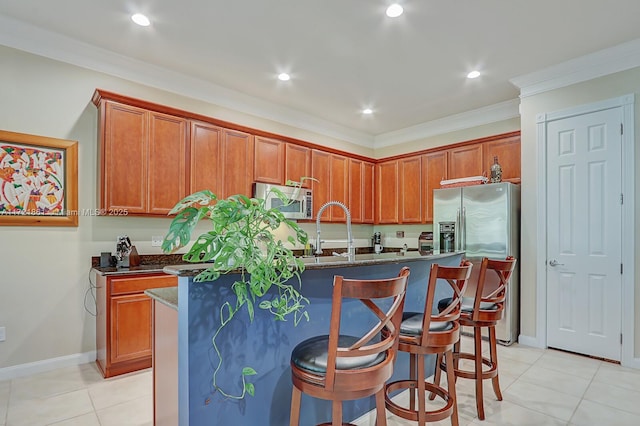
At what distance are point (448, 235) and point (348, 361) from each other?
10.7 feet

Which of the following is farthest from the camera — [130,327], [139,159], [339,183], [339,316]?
[339,183]

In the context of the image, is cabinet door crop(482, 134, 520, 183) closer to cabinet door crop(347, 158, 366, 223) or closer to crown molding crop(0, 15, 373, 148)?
cabinet door crop(347, 158, 366, 223)

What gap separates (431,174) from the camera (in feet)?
16.3

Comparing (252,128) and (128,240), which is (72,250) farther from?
(252,128)

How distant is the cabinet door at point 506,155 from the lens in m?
4.16

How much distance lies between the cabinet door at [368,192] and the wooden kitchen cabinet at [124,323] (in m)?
3.36

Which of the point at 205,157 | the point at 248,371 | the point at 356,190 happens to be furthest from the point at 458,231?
the point at 248,371

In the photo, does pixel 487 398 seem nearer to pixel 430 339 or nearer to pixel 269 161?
pixel 430 339

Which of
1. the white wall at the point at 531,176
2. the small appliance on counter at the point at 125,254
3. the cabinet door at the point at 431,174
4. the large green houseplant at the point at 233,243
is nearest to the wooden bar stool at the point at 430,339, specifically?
the large green houseplant at the point at 233,243

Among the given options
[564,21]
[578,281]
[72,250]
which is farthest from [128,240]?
[578,281]

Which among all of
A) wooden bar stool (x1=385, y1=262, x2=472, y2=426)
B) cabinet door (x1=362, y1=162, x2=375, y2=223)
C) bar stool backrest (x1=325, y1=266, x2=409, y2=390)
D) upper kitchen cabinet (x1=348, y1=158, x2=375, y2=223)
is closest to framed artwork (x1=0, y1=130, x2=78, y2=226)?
bar stool backrest (x1=325, y1=266, x2=409, y2=390)

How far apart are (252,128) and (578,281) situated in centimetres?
389

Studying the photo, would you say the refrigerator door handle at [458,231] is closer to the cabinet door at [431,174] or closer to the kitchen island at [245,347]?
the cabinet door at [431,174]

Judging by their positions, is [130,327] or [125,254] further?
[125,254]
